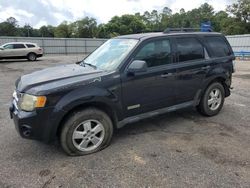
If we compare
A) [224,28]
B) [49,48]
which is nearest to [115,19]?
[224,28]

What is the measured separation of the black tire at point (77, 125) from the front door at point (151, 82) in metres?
0.43

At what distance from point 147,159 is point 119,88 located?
44.9 inches

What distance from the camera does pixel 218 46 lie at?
5402 millimetres

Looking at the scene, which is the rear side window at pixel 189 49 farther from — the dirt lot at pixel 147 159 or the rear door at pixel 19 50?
the rear door at pixel 19 50

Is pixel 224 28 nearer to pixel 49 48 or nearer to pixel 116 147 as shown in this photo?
pixel 49 48

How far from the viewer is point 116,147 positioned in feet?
13.3

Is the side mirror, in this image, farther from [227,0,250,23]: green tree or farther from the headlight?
[227,0,250,23]: green tree

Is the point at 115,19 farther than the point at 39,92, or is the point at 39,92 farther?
the point at 115,19

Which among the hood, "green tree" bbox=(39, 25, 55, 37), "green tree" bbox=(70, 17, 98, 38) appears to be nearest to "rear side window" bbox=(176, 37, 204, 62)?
the hood

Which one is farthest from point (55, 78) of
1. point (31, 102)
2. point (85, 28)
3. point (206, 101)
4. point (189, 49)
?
point (85, 28)

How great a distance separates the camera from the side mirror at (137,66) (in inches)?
153

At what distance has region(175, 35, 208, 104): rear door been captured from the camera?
470cm

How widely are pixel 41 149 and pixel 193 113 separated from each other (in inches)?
132

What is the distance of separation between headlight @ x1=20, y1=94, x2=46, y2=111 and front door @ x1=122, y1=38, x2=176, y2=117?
4.13ft
